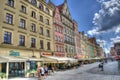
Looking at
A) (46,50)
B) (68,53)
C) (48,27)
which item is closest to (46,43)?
(46,50)

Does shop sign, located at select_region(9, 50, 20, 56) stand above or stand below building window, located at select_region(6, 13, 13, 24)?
below

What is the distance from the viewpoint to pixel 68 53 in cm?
5400

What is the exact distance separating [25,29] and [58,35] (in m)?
17.2

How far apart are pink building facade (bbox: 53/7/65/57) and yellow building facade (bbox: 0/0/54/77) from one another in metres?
3.87

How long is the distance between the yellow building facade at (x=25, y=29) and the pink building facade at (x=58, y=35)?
3873 mm

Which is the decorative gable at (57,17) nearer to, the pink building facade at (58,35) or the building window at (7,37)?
the pink building facade at (58,35)

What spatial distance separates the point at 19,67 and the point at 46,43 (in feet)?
34.6

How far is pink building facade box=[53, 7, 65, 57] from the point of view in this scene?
44.2 meters

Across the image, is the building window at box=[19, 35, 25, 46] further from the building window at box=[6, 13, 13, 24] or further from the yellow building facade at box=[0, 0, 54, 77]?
the building window at box=[6, 13, 13, 24]

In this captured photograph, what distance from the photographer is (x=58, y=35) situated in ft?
152

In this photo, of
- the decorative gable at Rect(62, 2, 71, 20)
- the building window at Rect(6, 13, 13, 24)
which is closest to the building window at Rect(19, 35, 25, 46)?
the building window at Rect(6, 13, 13, 24)

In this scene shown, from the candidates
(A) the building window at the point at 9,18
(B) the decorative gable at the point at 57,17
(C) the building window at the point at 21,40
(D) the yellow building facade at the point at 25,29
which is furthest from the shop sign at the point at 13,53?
(B) the decorative gable at the point at 57,17

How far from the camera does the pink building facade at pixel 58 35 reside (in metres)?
44.2

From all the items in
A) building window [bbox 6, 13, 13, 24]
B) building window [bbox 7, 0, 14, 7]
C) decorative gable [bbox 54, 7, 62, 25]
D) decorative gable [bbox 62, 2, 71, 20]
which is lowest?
building window [bbox 6, 13, 13, 24]
